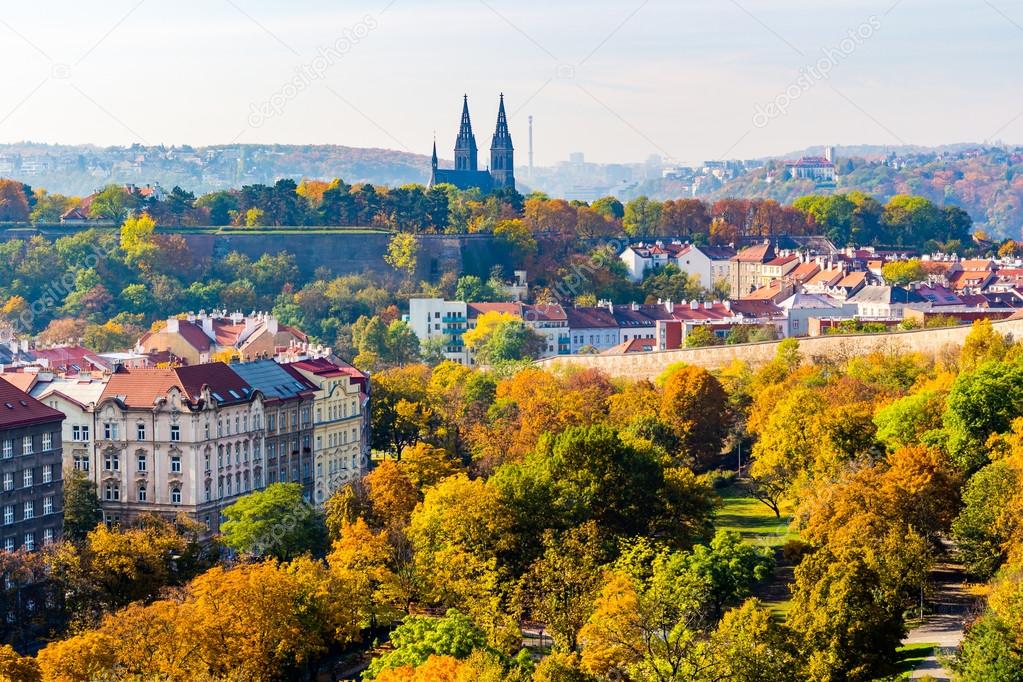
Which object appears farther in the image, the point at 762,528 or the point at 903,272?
the point at 903,272

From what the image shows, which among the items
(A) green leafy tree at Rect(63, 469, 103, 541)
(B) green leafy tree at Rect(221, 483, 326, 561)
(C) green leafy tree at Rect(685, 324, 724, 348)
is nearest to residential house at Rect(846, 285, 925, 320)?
(C) green leafy tree at Rect(685, 324, 724, 348)

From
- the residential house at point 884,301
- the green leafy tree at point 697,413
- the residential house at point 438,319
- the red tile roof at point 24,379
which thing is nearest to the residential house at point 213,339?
the green leafy tree at point 697,413

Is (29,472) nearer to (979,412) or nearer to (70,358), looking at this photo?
(70,358)

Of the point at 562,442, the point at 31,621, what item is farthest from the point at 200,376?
the point at 31,621

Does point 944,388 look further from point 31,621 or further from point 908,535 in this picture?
point 31,621

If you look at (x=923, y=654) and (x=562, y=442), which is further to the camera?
(x=562, y=442)

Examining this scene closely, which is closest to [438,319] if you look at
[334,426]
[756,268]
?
[756,268]

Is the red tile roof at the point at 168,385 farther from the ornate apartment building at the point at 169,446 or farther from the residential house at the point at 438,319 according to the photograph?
the residential house at the point at 438,319
